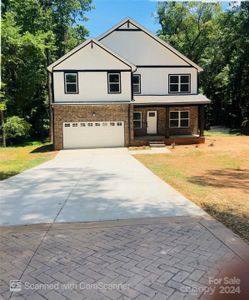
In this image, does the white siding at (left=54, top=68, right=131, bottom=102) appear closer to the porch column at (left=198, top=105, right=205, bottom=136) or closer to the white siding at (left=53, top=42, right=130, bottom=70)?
the white siding at (left=53, top=42, right=130, bottom=70)

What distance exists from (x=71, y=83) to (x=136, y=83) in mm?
5243

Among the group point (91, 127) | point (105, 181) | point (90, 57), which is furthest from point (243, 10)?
point (105, 181)

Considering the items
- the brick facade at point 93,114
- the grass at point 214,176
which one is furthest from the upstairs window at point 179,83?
the grass at point 214,176

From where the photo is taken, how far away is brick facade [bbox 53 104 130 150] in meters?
23.2

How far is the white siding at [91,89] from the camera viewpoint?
23.4 meters

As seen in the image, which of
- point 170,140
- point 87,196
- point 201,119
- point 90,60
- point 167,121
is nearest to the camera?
point 87,196

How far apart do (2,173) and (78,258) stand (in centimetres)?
969

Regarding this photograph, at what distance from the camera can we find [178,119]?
2661 centimetres

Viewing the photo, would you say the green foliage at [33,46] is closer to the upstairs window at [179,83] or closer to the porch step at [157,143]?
the upstairs window at [179,83]

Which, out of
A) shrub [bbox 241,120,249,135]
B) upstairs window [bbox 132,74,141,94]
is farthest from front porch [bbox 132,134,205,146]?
shrub [bbox 241,120,249,135]

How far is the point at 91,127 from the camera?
77.4ft

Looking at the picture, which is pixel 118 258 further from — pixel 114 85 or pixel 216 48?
pixel 216 48

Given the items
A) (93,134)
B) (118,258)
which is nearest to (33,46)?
(93,134)

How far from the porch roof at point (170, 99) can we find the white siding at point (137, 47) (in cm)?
271
